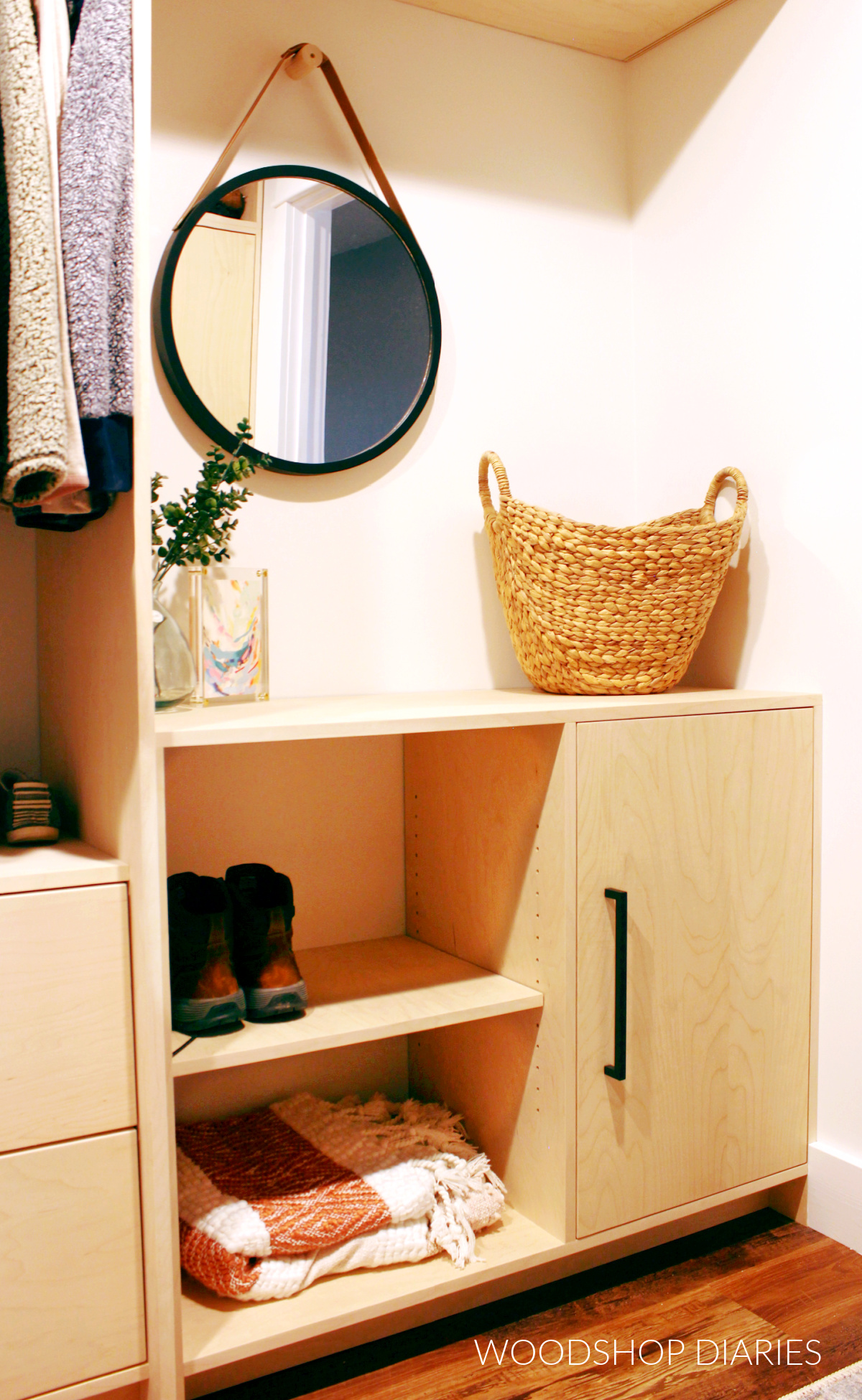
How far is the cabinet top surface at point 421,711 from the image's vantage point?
1.07 meters

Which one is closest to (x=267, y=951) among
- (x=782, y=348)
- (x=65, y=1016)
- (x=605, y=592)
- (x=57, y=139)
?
(x=65, y=1016)

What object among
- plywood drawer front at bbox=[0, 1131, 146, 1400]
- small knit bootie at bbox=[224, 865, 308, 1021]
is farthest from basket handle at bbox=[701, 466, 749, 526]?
plywood drawer front at bbox=[0, 1131, 146, 1400]

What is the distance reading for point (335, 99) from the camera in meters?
1.55

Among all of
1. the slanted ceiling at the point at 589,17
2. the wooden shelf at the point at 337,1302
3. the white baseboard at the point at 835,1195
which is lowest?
the white baseboard at the point at 835,1195

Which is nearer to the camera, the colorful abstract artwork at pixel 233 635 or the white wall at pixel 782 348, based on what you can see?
the colorful abstract artwork at pixel 233 635

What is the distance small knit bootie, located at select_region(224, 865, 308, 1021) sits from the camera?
1.22 metres

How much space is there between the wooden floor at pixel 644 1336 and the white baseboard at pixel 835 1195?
25 mm

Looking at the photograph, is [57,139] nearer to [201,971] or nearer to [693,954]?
[201,971]

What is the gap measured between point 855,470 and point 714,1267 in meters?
1.17

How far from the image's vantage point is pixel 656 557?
146 cm

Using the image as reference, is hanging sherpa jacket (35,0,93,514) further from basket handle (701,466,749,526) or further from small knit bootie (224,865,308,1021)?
basket handle (701,466,749,526)

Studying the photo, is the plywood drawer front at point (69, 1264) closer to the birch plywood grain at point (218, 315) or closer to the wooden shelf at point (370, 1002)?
the wooden shelf at point (370, 1002)

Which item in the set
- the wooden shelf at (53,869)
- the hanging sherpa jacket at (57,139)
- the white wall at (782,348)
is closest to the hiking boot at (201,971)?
the wooden shelf at (53,869)

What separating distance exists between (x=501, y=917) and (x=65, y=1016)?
0.62 metres
